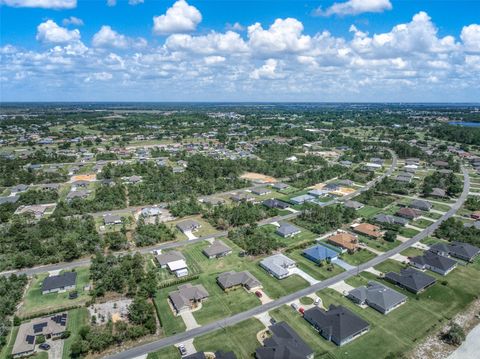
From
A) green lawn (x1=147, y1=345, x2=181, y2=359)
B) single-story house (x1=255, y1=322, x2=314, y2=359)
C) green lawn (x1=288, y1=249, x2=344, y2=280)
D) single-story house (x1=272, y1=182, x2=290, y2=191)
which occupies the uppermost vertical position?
single-story house (x1=272, y1=182, x2=290, y2=191)

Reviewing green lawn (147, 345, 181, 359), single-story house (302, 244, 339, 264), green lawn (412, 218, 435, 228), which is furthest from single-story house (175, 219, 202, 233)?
green lawn (412, 218, 435, 228)

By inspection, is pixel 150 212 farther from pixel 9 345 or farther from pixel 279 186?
pixel 9 345

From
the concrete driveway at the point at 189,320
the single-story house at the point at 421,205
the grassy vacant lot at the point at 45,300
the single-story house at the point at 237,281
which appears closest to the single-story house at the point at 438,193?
the single-story house at the point at 421,205

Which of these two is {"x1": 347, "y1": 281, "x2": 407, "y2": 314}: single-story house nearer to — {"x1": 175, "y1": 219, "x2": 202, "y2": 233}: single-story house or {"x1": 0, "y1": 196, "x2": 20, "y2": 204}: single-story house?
{"x1": 175, "y1": 219, "x2": 202, "y2": 233}: single-story house

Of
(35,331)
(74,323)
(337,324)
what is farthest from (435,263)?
(35,331)

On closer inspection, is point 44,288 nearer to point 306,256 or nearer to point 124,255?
point 124,255

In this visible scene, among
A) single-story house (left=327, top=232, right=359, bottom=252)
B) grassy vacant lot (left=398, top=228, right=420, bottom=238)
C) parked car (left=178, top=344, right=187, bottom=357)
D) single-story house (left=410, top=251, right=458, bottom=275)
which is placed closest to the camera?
parked car (left=178, top=344, right=187, bottom=357)

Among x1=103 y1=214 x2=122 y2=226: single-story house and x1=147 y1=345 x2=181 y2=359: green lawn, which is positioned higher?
x1=103 y1=214 x2=122 y2=226: single-story house

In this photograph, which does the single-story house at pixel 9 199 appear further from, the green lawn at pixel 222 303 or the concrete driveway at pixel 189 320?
the concrete driveway at pixel 189 320
